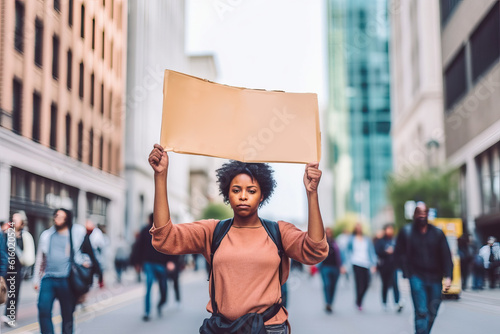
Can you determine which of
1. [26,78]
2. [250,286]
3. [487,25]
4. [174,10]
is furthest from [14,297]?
[487,25]

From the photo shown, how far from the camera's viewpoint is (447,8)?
30.9 metres

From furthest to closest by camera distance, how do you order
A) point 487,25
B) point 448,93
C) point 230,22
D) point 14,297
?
point 448,93 → point 487,25 → point 230,22 → point 14,297

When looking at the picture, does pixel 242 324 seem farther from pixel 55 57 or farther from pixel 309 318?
pixel 309 318

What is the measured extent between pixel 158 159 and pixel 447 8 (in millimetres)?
30121

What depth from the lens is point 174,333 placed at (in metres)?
8.77

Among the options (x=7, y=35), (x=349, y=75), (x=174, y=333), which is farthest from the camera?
(x=349, y=75)

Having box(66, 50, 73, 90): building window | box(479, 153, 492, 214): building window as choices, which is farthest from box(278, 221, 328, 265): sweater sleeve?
box(479, 153, 492, 214): building window

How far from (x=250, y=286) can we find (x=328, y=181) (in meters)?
140

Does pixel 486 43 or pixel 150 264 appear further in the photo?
pixel 486 43

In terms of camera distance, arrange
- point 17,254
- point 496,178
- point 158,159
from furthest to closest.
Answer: point 496,178
point 17,254
point 158,159

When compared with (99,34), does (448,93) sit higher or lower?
higher

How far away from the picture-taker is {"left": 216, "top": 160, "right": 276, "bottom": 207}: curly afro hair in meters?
3.71

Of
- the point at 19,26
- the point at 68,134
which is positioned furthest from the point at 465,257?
the point at 19,26

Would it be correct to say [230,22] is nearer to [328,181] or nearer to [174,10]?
[174,10]
